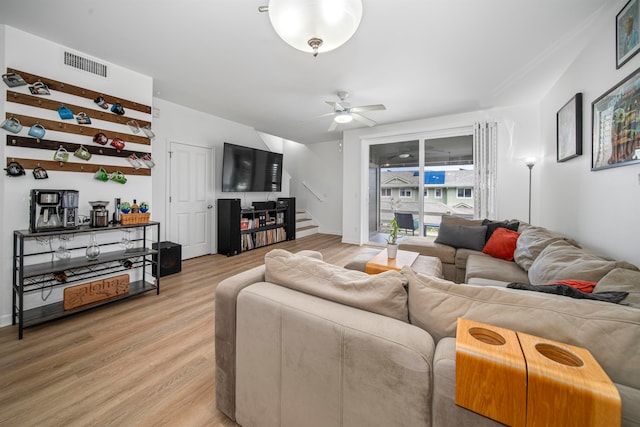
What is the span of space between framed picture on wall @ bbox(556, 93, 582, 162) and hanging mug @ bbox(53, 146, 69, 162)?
5098mm

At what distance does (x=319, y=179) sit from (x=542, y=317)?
→ 6536 mm

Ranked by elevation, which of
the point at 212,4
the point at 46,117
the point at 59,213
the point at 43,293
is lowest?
the point at 43,293

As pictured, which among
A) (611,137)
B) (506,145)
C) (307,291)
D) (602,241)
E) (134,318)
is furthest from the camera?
(506,145)

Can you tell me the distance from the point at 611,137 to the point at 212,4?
3.28 metres

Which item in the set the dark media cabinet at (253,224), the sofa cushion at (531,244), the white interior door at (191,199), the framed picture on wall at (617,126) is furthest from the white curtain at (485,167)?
the white interior door at (191,199)

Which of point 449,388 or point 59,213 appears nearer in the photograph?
point 449,388

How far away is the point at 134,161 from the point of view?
117 inches

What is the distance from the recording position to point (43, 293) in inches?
93.5

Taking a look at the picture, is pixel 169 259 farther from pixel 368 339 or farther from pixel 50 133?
pixel 368 339

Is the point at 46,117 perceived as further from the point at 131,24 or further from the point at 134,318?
the point at 134,318

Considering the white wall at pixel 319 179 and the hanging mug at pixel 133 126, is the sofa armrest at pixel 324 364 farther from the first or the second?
the white wall at pixel 319 179

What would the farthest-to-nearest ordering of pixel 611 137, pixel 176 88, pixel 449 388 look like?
pixel 176 88 → pixel 611 137 → pixel 449 388

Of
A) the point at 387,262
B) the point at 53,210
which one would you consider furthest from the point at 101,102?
the point at 387,262

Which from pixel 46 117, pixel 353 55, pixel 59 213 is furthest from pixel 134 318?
pixel 353 55
